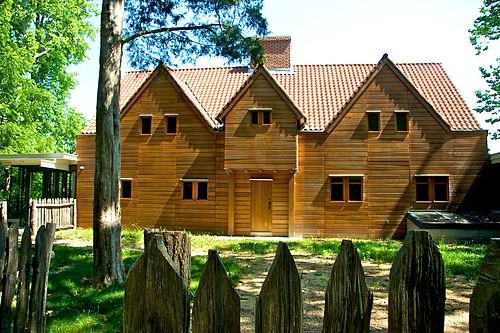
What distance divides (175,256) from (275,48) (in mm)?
25824

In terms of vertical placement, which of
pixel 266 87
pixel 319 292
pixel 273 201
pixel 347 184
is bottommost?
pixel 319 292

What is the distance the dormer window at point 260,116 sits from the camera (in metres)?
20.4

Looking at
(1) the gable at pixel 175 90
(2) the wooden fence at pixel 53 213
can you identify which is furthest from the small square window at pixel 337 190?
(2) the wooden fence at pixel 53 213

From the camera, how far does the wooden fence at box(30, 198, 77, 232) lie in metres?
17.7

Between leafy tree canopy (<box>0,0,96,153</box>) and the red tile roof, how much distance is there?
7.88 m

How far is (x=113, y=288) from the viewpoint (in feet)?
24.0

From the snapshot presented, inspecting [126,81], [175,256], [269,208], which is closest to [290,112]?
[269,208]

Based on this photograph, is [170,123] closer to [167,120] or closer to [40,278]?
[167,120]

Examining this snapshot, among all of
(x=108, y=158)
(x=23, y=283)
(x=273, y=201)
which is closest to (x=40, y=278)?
(x=23, y=283)

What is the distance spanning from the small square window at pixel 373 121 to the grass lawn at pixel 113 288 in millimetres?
8204

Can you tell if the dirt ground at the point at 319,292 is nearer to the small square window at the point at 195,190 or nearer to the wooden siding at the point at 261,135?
the wooden siding at the point at 261,135

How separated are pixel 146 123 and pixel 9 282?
778 inches

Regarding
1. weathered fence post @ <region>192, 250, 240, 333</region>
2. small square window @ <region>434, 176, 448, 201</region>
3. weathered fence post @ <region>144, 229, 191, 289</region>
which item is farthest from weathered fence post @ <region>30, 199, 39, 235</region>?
small square window @ <region>434, 176, 448, 201</region>

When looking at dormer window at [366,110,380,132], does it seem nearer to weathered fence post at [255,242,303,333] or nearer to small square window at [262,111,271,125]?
small square window at [262,111,271,125]
